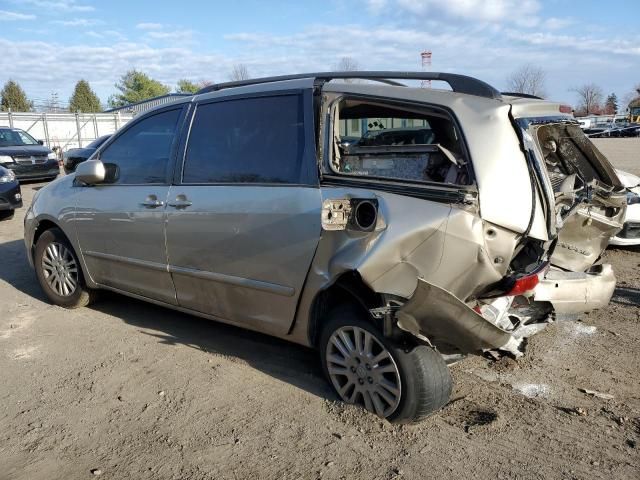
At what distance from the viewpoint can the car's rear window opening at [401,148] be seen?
3.23 m

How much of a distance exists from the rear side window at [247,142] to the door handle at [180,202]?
5.7 inches

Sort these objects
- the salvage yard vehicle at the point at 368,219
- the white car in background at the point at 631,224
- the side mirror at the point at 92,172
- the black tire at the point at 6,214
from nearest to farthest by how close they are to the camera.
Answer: the salvage yard vehicle at the point at 368,219, the side mirror at the point at 92,172, the white car in background at the point at 631,224, the black tire at the point at 6,214

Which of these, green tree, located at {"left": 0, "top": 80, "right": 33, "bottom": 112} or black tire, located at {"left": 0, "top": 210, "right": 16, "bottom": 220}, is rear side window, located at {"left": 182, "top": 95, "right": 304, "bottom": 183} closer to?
black tire, located at {"left": 0, "top": 210, "right": 16, "bottom": 220}

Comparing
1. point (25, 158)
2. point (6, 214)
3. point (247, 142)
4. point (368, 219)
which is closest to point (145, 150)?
point (247, 142)

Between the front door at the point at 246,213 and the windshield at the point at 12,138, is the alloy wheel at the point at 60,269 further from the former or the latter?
the windshield at the point at 12,138

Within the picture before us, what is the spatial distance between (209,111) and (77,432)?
2285mm

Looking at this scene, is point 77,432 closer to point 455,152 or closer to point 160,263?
point 160,263

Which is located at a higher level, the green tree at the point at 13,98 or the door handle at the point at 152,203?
the green tree at the point at 13,98

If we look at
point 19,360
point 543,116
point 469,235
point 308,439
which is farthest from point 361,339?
point 19,360

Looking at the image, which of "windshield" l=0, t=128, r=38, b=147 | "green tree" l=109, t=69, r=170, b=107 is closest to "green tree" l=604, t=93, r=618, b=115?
"green tree" l=109, t=69, r=170, b=107

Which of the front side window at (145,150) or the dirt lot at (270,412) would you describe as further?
the front side window at (145,150)

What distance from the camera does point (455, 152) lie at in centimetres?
330

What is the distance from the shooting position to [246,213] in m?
3.61

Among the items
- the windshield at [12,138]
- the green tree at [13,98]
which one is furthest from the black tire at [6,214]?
the green tree at [13,98]
